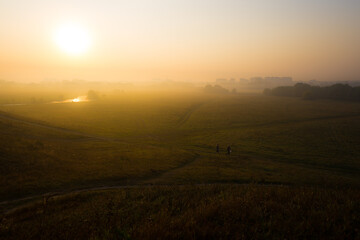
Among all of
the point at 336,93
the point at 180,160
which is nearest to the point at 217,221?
the point at 180,160

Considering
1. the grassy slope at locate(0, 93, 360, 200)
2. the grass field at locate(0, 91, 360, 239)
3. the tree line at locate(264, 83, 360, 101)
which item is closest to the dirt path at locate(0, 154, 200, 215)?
the grass field at locate(0, 91, 360, 239)

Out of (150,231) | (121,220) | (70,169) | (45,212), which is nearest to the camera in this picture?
(150,231)

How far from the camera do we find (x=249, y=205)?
812 centimetres

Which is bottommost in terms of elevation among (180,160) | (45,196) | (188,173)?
(180,160)

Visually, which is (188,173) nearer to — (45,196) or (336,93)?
(45,196)

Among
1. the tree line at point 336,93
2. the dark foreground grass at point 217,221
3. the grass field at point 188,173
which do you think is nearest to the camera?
the dark foreground grass at point 217,221

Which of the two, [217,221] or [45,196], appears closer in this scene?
[217,221]

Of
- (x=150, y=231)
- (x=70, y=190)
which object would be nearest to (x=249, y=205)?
(x=150, y=231)

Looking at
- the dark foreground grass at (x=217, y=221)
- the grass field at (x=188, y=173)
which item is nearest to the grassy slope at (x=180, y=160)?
the grass field at (x=188, y=173)

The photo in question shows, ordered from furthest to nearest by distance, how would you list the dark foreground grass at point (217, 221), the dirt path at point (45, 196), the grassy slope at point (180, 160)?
the grassy slope at point (180, 160) < the dirt path at point (45, 196) < the dark foreground grass at point (217, 221)

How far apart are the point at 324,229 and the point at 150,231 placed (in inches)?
214

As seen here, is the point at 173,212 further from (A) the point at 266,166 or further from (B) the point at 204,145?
(B) the point at 204,145

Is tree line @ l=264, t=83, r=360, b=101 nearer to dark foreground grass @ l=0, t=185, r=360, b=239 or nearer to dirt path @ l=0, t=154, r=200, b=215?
dirt path @ l=0, t=154, r=200, b=215

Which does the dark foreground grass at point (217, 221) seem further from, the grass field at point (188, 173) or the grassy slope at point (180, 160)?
the grassy slope at point (180, 160)
